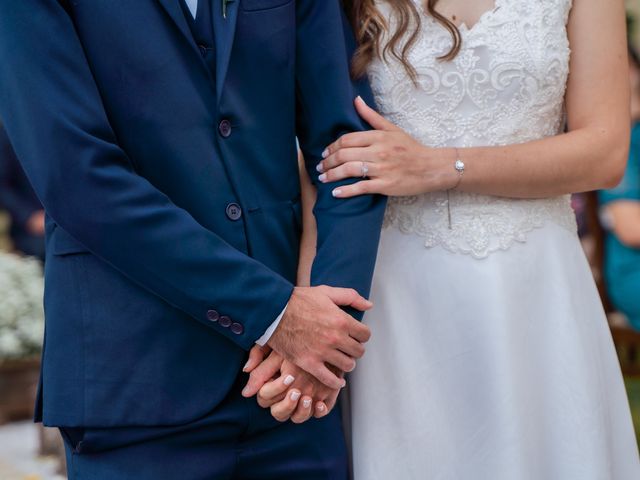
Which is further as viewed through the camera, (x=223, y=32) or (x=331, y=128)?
(x=331, y=128)

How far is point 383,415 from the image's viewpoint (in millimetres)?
2330

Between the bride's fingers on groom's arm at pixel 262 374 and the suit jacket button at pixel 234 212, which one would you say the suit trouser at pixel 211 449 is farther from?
the suit jacket button at pixel 234 212

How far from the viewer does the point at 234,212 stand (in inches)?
79.9

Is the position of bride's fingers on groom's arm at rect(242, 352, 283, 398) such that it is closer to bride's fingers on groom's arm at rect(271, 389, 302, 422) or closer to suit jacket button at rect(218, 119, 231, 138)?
bride's fingers on groom's arm at rect(271, 389, 302, 422)

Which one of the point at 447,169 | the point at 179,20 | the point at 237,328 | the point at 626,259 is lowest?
the point at 626,259

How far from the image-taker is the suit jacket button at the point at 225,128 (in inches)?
78.8

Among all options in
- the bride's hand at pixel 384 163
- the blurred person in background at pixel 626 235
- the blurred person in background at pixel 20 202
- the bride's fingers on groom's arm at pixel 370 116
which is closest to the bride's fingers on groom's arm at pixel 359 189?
the bride's hand at pixel 384 163

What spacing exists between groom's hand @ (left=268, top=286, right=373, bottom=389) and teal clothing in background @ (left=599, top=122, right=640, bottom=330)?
3745 mm

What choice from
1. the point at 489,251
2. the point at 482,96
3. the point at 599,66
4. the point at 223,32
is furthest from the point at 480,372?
the point at 223,32

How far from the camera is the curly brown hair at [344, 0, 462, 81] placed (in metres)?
2.31

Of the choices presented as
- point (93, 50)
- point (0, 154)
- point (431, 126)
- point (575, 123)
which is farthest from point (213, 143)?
point (0, 154)

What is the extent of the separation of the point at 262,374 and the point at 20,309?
2766mm

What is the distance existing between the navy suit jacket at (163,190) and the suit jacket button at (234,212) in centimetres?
2

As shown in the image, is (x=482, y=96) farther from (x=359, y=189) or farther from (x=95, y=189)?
(x=95, y=189)
